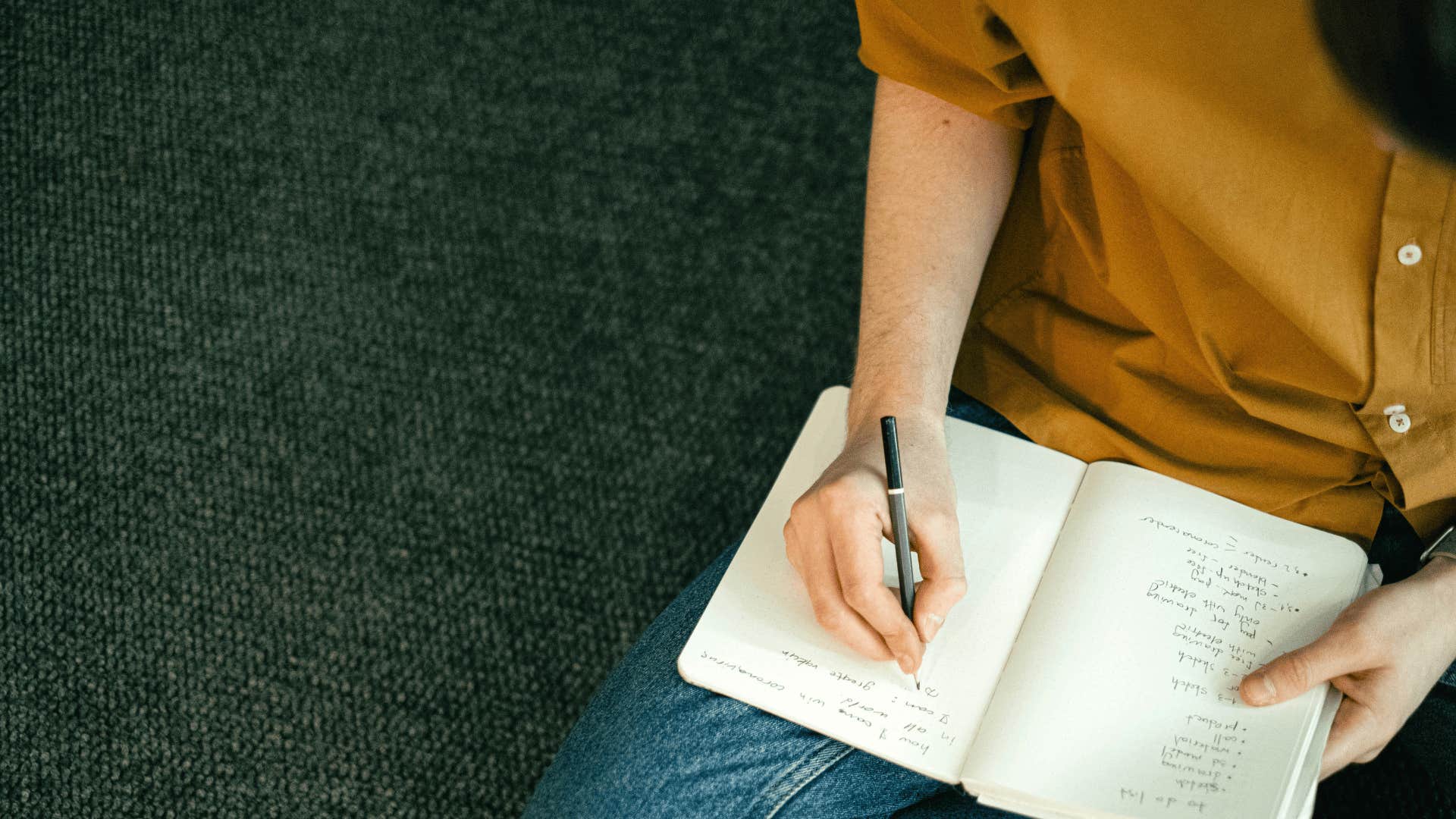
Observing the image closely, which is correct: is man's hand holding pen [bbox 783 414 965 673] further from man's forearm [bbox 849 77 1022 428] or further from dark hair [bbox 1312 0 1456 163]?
dark hair [bbox 1312 0 1456 163]

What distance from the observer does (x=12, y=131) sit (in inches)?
51.7

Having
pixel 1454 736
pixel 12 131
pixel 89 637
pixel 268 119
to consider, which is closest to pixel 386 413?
pixel 89 637

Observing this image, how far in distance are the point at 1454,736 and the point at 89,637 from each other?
115cm

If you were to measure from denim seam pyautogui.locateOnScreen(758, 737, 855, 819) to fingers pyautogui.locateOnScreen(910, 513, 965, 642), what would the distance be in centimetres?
9

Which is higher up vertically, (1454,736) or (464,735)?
(1454,736)

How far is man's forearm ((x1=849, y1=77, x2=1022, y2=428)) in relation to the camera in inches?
28.1

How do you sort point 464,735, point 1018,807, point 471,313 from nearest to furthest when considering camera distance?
point 1018,807, point 464,735, point 471,313

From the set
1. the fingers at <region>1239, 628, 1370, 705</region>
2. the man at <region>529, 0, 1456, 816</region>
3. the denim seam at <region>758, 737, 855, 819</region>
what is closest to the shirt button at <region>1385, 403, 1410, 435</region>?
the man at <region>529, 0, 1456, 816</region>

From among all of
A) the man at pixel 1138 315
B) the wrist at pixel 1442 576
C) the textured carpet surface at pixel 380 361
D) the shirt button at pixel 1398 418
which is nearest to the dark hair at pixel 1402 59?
the man at pixel 1138 315

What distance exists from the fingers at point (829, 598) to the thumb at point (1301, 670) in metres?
0.21

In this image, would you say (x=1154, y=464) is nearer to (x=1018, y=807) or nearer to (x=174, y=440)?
(x=1018, y=807)

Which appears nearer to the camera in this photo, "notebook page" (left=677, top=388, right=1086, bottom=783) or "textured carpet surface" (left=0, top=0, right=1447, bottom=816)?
"notebook page" (left=677, top=388, right=1086, bottom=783)

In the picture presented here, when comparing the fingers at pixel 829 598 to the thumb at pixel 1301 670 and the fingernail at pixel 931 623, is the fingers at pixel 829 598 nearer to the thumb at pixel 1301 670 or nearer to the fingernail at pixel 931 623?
the fingernail at pixel 931 623

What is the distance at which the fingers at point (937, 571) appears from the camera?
2.04 ft
